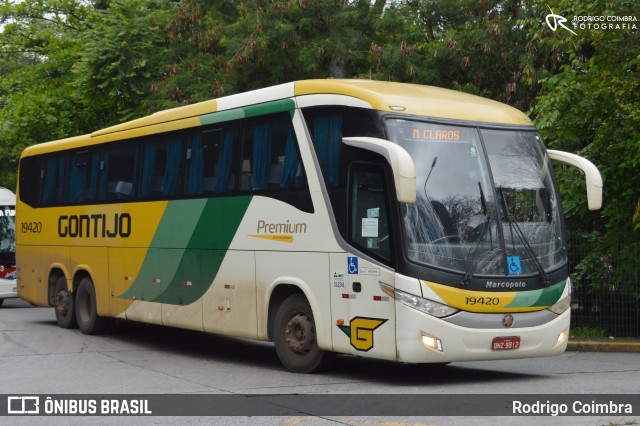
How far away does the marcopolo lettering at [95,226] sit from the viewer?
59.5 ft

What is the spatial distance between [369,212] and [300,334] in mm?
1951

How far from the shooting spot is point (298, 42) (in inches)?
965

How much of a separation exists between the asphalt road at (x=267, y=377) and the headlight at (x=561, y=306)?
2.68ft

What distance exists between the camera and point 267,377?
13031mm

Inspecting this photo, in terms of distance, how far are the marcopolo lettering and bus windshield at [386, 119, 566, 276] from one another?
733 centimetres

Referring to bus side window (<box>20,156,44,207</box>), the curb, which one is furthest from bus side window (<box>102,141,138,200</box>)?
the curb

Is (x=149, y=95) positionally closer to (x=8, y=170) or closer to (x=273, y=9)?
(x=273, y=9)

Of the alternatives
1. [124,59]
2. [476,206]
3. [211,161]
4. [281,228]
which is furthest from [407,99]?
[124,59]

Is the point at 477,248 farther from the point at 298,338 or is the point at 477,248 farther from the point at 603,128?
the point at 603,128

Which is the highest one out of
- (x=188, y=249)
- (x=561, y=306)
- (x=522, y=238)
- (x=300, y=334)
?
(x=522, y=238)

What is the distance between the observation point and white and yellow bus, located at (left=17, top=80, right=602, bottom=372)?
38.7ft
